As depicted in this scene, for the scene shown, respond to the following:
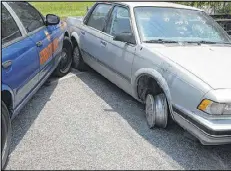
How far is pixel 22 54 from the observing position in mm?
3668

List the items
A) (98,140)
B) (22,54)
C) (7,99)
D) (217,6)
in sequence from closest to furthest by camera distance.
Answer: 1. (7,99)
2. (22,54)
3. (98,140)
4. (217,6)

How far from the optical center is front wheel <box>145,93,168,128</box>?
390 cm

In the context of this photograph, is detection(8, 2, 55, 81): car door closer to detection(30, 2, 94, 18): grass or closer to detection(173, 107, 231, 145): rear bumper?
detection(173, 107, 231, 145): rear bumper

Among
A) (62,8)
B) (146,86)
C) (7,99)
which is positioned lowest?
(62,8)

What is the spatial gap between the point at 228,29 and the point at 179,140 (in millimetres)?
6068

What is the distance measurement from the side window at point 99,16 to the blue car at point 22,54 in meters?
0.66

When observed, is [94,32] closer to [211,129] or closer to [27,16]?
[27,16]

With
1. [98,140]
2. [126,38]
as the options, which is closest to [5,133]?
[98,140]

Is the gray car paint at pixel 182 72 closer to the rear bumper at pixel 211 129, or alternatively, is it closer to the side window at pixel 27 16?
the rear bumper at pixel 211 129

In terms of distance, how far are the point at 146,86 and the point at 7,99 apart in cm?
180

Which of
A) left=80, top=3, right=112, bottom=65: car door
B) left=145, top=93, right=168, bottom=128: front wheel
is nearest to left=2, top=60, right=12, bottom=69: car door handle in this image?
left=145, top=93, right=168, bottom=128: front wheel

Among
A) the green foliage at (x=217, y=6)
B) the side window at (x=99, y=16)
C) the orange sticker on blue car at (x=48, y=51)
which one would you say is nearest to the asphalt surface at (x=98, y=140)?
the orange sticker on blue car at (x=48, y=51)

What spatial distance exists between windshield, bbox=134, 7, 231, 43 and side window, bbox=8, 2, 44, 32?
1.47m

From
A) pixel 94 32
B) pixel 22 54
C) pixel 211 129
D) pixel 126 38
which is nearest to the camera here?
pixel 211 129
